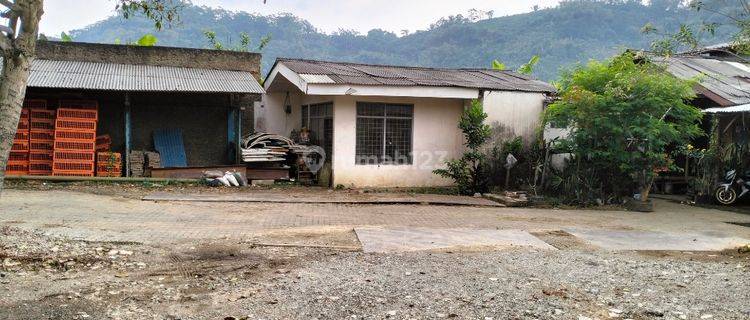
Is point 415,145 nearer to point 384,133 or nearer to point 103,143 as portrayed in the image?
point 384,133

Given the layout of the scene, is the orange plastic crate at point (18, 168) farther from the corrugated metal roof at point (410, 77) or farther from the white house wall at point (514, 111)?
the white house wall at point (514, 111)

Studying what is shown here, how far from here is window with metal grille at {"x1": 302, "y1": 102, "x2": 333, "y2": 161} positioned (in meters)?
14.1

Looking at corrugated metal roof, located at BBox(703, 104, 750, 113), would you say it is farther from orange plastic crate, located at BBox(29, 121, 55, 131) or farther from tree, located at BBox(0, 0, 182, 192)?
orange plastic crate, located at BBox(29, 121, 55, 131)

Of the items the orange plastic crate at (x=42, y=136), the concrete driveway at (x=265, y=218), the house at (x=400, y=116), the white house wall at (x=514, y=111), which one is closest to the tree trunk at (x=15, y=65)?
the concrete driveway at (x=265, y=218)

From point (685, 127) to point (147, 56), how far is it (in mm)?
13414

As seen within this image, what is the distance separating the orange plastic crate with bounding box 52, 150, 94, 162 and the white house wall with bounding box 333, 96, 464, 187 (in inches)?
229

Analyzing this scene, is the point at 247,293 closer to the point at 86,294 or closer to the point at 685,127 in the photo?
the point at 86,294

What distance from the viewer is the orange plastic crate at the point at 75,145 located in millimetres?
13180

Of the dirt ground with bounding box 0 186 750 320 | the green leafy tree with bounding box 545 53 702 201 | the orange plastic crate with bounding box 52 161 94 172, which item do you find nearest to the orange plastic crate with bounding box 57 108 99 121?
the orange plastic crate with bounding box 52 161 94 172

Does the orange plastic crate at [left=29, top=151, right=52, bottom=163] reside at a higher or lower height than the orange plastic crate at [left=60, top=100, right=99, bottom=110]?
lower

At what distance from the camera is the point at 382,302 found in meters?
4.59

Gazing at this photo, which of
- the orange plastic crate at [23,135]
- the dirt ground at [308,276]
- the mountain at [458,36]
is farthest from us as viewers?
the mountain at [458,36]

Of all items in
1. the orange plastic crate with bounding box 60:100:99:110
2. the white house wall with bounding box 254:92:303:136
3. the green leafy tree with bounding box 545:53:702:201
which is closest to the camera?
the green leafy tree with bounding box 545:53:702:201

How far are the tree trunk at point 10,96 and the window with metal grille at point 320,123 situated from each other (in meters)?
9.08
